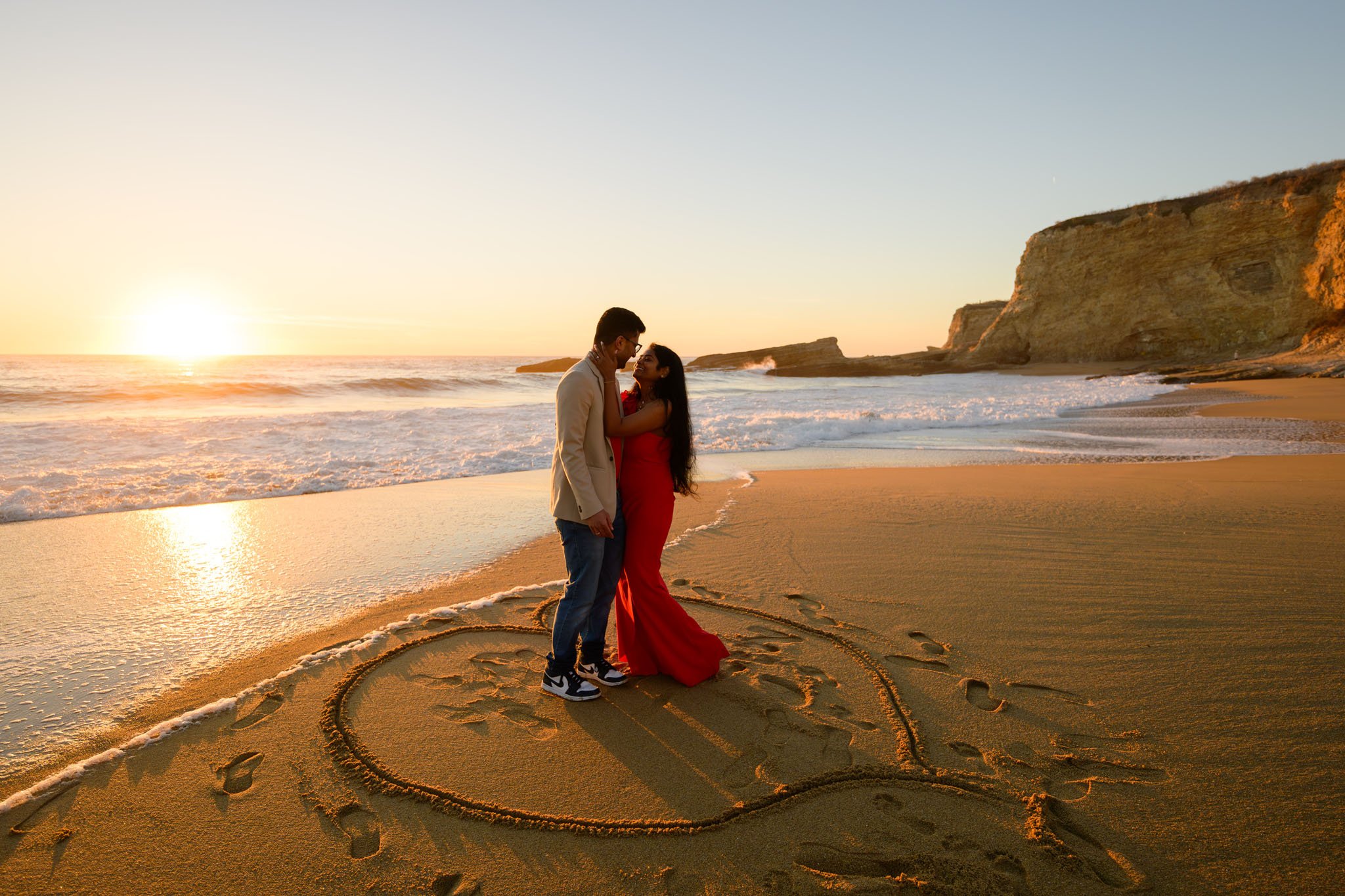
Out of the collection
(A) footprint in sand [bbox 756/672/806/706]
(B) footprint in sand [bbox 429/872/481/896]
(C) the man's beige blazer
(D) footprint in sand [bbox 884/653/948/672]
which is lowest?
(B) footprint in sand [bbox 429/872/481/896]

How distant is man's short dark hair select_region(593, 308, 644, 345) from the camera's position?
3312mm

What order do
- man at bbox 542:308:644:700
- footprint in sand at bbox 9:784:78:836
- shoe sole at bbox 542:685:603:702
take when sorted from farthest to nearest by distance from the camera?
shoe sole at bbox 542:685:603:702 < man at bbox 542:308:644:700 < footprint in sand at bbox 9:784:78:836

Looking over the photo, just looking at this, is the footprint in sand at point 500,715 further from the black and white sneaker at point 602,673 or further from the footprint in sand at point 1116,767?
the footprint in sand at point 1116,767

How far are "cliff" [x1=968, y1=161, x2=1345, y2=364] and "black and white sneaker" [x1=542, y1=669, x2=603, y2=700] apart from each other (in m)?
37.3

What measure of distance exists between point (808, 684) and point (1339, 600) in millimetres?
3609

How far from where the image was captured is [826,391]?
1220 inches

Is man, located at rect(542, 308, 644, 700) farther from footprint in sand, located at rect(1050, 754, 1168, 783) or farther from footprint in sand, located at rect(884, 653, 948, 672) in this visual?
footprint in sand, located at rect(1050, 754, 1168, 783)

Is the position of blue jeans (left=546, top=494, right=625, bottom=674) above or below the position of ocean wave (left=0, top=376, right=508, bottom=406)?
below

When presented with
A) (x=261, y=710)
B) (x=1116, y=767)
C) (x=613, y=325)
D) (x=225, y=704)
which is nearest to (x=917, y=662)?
(x=1116, y=767)

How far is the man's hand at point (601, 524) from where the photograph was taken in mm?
3264

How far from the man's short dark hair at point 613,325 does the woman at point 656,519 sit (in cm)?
19

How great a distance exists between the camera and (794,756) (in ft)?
9.60

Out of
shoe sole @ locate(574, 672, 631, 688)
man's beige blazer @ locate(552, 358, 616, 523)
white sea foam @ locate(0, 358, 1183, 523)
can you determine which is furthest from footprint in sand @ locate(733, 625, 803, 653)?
white sea foam @ locate(0, 358, 1183, 523)

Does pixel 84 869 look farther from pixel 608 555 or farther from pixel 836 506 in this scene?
pixel 836 506
